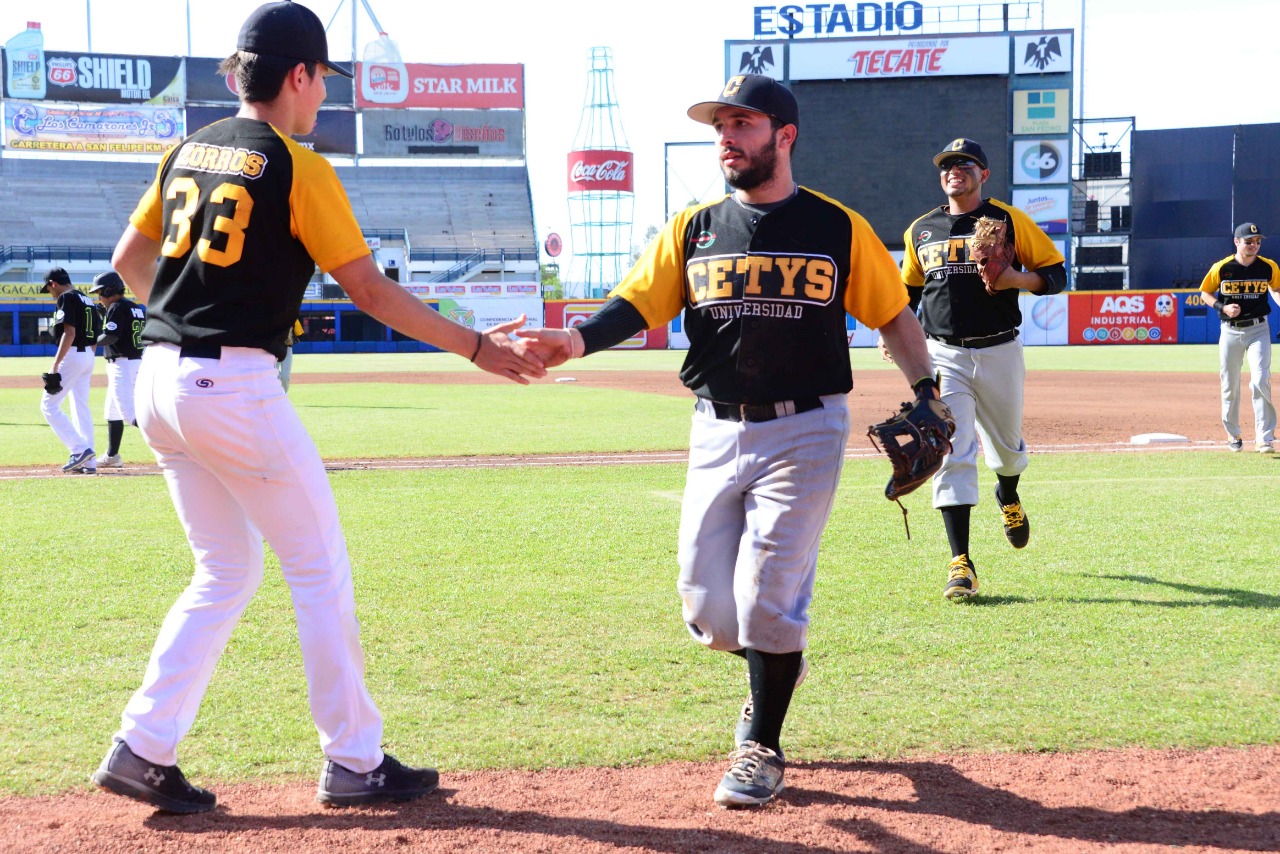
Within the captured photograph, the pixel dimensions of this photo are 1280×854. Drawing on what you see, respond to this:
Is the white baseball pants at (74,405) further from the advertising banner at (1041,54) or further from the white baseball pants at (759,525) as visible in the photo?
the advertising banner at (1041,54)

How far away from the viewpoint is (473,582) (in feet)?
20.8

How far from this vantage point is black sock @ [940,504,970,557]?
595 centimetres

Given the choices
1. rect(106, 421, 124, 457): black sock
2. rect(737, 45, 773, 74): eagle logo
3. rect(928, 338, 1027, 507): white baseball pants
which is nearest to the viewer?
rect(928, 338, 1027, 507): white baseball pants

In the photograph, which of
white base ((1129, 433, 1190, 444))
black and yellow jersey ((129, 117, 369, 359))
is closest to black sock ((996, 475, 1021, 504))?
black and yellow jersey ((129, 117, 369, 359))

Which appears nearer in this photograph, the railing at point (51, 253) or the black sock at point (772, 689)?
the black sock at point (772, 689)

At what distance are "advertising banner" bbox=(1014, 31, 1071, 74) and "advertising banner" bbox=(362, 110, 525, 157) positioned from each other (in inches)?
1267

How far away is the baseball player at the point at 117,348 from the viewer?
11.2m

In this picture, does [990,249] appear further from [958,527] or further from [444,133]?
[444,133]

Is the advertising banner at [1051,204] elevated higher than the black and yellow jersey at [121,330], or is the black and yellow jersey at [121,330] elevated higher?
the advertising banner at [1051,204]

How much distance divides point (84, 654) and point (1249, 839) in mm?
4266

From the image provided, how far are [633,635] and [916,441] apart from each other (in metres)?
1.80

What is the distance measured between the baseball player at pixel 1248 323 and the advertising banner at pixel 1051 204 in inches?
1439

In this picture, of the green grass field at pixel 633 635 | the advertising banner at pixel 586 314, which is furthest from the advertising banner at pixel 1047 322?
the green grass field at pixel 633 635

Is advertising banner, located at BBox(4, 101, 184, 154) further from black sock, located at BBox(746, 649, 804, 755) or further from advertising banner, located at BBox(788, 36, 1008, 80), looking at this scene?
black sock, located at BBox(746, 649, 804, 755)
